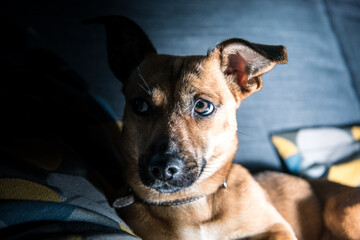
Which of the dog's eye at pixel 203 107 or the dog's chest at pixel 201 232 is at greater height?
the dog's eye at pixel 203 107

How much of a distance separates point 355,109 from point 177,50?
1.86 meters

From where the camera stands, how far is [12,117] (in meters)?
1.38

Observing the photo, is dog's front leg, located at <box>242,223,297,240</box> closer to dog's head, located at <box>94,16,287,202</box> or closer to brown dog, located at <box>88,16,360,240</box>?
brown dog, located at <box>88,16,360,240</box>

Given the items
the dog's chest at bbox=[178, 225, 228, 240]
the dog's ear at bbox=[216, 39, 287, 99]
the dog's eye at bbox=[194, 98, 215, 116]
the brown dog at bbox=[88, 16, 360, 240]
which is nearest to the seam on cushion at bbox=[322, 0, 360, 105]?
the brown dog at bbox=[88, 16, 360, 240]

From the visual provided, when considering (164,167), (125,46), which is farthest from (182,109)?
(125,46)

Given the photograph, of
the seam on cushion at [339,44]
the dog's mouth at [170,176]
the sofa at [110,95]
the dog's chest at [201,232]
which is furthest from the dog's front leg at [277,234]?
the seam on cushion at [339,44]

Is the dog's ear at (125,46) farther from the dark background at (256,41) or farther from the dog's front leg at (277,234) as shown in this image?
the dog's front leg at (277,234)

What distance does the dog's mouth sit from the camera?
1.16 metres

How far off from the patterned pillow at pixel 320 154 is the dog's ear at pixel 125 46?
1337 millimetres

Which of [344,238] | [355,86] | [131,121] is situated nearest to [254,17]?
[355,86]

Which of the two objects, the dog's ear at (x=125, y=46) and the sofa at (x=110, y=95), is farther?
the dog's ear at (x=125, y=46)

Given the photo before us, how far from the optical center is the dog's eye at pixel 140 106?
1433 millimetres

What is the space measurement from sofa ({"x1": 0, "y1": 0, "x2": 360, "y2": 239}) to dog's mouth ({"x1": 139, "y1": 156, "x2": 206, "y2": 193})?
0.73 feet

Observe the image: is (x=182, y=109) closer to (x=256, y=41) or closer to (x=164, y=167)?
(x=164, y=167)
